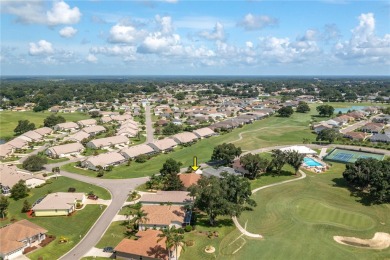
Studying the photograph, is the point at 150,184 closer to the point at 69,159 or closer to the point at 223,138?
the point at 69,159

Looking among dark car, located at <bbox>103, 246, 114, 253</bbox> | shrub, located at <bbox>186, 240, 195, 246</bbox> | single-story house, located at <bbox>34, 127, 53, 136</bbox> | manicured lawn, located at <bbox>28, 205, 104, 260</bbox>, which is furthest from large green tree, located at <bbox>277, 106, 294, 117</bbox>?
dark car, located at <bbox>103, 246, 114, 253</bbox>

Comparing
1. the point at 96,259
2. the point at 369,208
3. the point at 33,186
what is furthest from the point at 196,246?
the point at 33,186

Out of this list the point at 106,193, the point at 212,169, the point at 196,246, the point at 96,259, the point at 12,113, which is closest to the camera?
the point at 96,259

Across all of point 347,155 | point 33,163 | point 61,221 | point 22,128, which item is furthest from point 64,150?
point 347,155

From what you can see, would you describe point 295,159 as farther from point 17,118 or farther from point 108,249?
point 17,118

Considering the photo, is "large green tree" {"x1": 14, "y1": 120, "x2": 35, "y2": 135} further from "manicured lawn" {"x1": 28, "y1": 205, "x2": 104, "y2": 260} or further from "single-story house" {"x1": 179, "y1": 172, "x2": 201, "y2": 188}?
"single-story house" {"x1": 179, "y1": 172, "x2": 201, "y2": 188}

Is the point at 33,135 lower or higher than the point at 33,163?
higher
